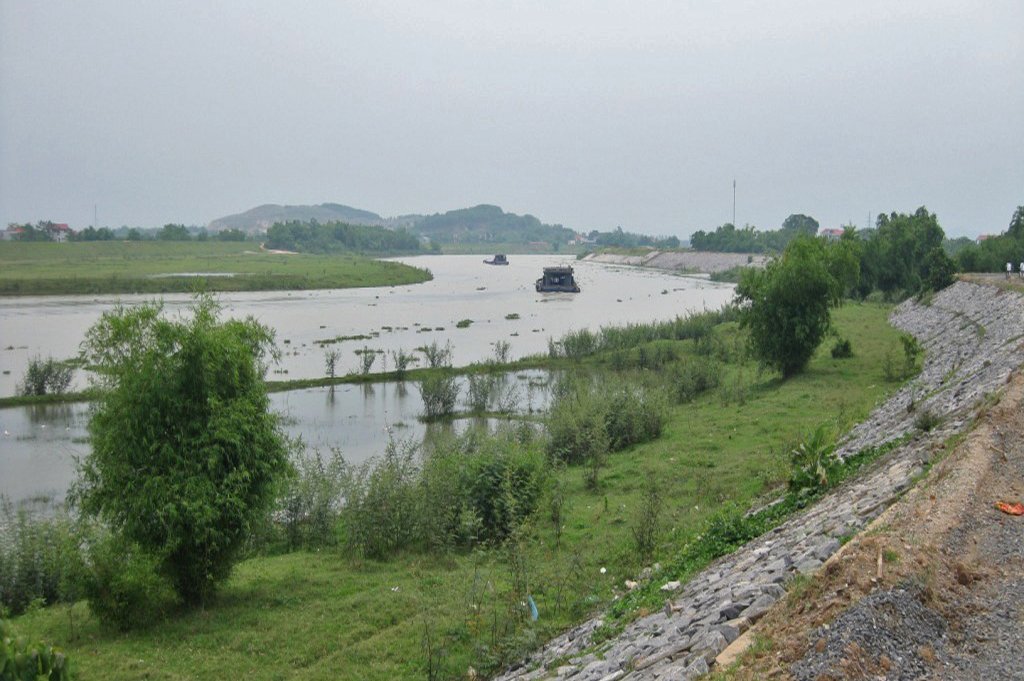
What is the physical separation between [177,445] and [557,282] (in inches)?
3314

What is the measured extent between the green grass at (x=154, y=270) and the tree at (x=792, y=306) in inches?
2191

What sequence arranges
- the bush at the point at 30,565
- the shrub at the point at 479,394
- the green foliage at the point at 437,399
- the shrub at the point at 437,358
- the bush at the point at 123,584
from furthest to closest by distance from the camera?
the shrub at the point at 437,358
the shrub at the point at 479,394
the green foliage at the point at 437,399
the bush at the point at 30,565
the bush at the point at 123,584

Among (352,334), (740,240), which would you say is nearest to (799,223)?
(740,240)

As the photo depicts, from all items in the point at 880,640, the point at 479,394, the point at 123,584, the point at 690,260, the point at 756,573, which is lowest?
the point at 479,394

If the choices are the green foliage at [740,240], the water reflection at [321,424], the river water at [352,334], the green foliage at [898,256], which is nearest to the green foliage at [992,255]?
the green foliage at [898,256]

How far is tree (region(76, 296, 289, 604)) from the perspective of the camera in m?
13.1

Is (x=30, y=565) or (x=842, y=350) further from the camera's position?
(x=842, y=350)

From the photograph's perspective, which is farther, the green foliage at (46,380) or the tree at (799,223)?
the tree at (799,223)

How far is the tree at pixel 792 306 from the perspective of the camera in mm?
30953

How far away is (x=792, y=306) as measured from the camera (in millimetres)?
31203

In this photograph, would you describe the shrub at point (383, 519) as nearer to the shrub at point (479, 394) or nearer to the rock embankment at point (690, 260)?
the shrub at point (479, 394)

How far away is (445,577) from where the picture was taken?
13992mm

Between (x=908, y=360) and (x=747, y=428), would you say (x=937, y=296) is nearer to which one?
(x=908, y=360)

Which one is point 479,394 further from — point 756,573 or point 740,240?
point 740,240
